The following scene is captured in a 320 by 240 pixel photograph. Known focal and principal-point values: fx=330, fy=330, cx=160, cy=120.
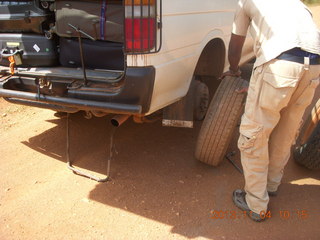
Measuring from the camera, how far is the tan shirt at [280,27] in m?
2.33

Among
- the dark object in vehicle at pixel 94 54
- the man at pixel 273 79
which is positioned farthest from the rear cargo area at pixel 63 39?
the man at pixel 273 79

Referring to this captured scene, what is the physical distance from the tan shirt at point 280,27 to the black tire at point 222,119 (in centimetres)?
65

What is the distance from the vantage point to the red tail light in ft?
7.76

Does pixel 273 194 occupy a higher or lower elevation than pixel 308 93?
lower

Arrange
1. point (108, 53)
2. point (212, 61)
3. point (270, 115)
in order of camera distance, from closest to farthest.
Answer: point (270, 115) → point (108, 53) → point (212, 61)

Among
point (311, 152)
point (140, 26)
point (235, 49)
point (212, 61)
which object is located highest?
point (140, 26)

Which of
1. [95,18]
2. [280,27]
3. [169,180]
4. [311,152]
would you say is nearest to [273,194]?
[311,152]

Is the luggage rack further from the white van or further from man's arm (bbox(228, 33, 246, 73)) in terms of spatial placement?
man's arm (bbox(228, 33, 246, 73))

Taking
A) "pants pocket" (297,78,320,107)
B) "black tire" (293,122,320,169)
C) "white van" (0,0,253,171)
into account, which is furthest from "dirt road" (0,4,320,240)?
"pants pocket" (297,78,320,107)

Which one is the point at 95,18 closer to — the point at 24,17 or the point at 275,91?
the point at 24,17

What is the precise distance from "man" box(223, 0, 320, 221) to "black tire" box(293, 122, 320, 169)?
57cm

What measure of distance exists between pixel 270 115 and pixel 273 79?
0.30 meters

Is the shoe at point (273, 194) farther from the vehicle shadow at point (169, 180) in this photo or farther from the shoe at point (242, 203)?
the shoe at point (242, 203)

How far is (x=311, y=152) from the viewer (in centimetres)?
327
